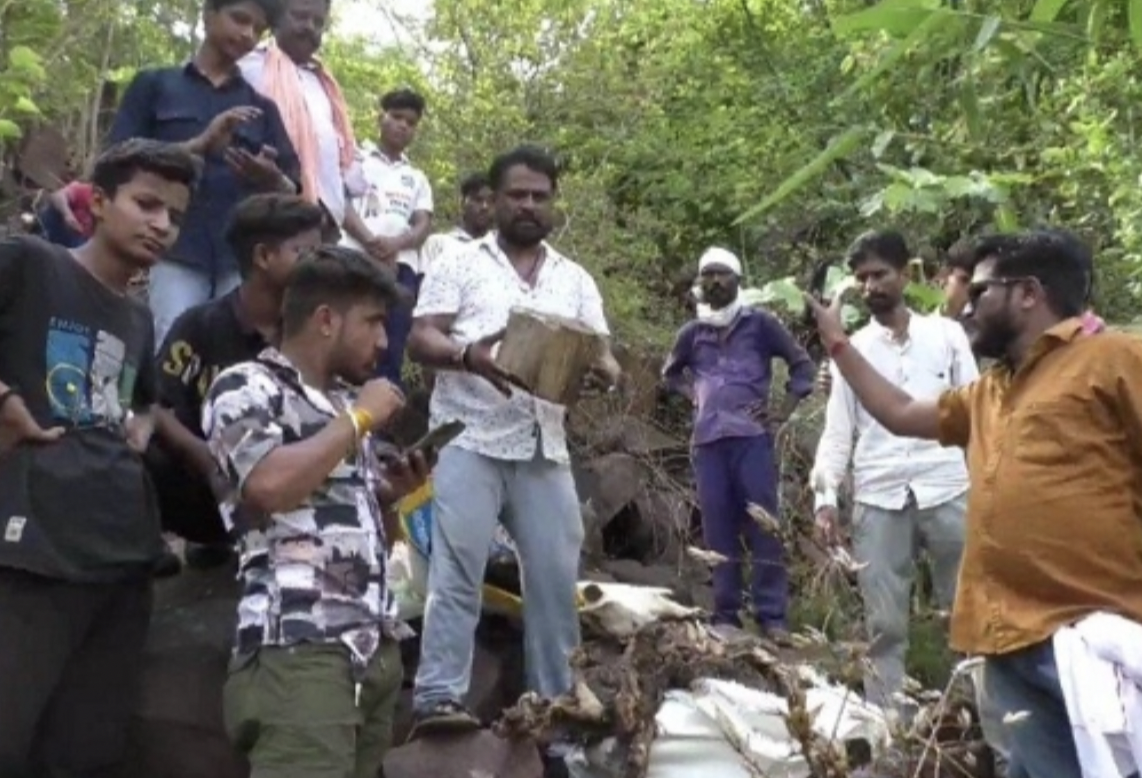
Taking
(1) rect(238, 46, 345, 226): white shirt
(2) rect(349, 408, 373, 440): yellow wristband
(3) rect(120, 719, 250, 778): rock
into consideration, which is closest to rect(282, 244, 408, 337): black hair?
(2) rect(349, 408, 373, 440): yellow wristband

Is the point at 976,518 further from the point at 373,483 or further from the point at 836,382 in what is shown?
the point at 836,382

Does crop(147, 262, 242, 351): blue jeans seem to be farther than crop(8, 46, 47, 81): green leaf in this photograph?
Yes

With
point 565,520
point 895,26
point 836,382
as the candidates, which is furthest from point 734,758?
point 895,26

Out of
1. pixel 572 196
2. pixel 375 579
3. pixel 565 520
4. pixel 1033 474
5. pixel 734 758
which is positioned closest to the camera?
pixel 375 579

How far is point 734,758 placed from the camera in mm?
4988

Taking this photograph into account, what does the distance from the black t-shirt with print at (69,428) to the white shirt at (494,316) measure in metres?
1.35

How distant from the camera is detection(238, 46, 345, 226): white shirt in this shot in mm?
5988

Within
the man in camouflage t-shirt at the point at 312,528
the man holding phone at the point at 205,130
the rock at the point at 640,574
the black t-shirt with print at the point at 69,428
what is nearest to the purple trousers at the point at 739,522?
the rock at the point at 640,574

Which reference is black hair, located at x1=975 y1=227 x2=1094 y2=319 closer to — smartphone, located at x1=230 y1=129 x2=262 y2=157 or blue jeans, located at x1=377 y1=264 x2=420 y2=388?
smartphone, located at x1=230 y1=129 x2=262 y2=157

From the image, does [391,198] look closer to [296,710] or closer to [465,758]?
[465,758]

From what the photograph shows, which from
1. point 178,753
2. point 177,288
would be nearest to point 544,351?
point 177,288

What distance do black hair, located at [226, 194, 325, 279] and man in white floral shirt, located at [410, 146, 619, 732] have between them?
798mm

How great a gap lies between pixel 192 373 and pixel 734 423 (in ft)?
10.8

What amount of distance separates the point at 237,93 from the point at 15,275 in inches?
65.4
